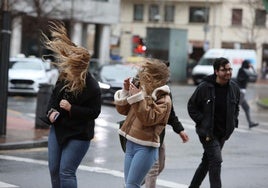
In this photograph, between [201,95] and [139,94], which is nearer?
[139,94]

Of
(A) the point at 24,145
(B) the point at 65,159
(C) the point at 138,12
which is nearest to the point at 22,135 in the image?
(A) the point at 24,145

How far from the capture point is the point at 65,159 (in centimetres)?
672

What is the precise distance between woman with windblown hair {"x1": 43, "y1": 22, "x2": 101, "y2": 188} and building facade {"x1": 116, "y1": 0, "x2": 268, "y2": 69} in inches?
2469

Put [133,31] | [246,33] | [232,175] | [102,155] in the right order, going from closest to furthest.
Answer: [232,175], [102,155], [246,33], [133,31]

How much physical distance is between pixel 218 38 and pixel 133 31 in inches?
356

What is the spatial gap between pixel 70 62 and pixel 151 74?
0.81 m

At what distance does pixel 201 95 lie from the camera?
326 inches

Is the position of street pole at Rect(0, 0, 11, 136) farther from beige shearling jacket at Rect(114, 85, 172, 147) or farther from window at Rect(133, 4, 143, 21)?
window at Rect(133, 4, 143, 21)

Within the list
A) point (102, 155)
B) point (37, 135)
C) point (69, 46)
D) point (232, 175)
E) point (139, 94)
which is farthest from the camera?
point (37, 135)

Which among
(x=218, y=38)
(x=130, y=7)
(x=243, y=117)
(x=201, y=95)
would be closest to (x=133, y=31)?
(x=130, y=7)

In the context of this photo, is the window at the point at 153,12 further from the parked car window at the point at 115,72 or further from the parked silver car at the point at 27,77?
the parked car window at the point at 115,72

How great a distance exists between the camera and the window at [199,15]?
7225cm

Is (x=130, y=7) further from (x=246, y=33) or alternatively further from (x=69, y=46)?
(x=69, y=46)

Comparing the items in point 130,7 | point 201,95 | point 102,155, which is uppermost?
point 130,7
